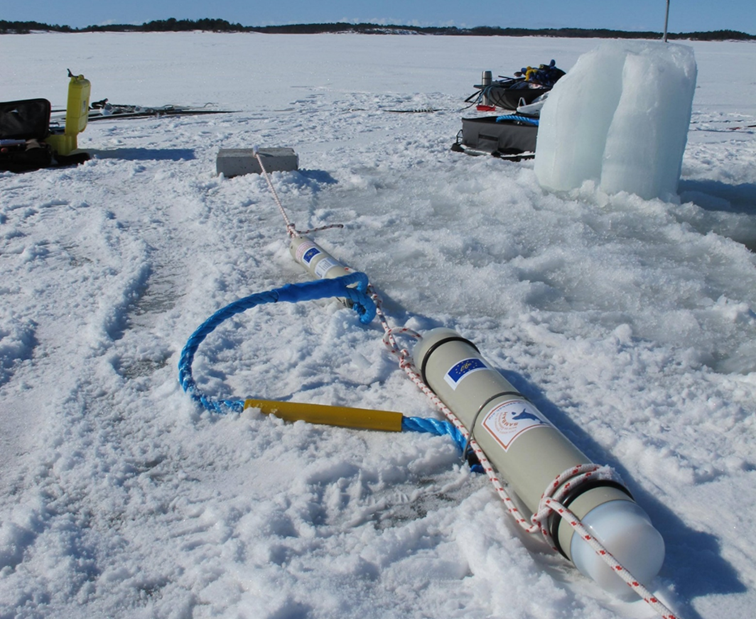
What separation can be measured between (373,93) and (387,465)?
11.4 m

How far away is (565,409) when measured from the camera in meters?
2.38

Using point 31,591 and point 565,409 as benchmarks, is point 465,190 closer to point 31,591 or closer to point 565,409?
point 565,409

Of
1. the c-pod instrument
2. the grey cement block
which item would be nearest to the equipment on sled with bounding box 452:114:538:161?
the grey cement block

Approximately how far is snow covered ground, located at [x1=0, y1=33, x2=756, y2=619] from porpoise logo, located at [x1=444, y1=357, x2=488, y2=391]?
0.70ft

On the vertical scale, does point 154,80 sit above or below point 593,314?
above

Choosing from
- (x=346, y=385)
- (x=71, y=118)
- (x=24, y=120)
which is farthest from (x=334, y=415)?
(x=24, y=120)

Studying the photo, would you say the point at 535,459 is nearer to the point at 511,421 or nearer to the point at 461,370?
the point at 511,421

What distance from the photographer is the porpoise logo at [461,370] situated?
2217 millimetres

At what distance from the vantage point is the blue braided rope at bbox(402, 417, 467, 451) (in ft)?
7.07

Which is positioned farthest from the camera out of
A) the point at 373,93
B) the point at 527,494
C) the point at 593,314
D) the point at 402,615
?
the point at 373,93

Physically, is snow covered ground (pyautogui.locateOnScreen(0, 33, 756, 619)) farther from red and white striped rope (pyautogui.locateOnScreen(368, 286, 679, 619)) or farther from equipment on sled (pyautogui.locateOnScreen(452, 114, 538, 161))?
equipment on sled (pyautogui.locateOnScreen(452, 114, 538, 161))

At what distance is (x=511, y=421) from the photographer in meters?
1.94

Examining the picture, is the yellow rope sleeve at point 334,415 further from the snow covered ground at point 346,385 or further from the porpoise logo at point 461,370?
the porpoise logo at point 461,370

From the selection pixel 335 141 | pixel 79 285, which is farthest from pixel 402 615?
pixel 335 141
